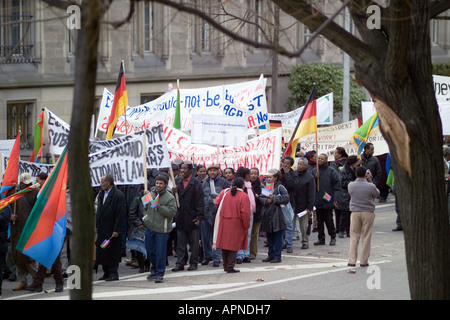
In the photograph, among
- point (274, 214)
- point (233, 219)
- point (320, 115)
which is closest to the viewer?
point (233, 219)

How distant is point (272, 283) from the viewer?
1242cm

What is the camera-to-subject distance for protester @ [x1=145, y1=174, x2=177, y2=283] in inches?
504

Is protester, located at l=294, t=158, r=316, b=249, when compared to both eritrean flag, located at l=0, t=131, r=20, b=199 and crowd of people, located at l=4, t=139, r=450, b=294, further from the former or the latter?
eritrean flag, located at l=0, t=131, r=20, b=199

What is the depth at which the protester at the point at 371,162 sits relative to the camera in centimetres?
1900

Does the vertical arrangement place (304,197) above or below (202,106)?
below

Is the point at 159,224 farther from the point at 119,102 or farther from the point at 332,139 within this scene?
the point at 332,139

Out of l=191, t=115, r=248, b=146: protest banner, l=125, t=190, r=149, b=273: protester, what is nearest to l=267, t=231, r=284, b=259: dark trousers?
l=125, t=190, r=149, b=273: protester

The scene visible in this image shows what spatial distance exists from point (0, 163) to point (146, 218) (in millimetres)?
2916

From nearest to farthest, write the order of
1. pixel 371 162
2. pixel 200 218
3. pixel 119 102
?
pixel 200 218 < pixel 119 102 < pixel 371 162

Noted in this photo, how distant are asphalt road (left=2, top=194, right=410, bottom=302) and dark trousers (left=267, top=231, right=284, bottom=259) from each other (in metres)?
0.21

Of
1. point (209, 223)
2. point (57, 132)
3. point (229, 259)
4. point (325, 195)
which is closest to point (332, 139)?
point (325, 195)

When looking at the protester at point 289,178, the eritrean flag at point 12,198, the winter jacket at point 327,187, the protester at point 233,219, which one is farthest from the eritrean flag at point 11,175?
the winter jacket at point 327,187

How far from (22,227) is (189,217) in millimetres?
2723

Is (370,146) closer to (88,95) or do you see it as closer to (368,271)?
(368,271)
